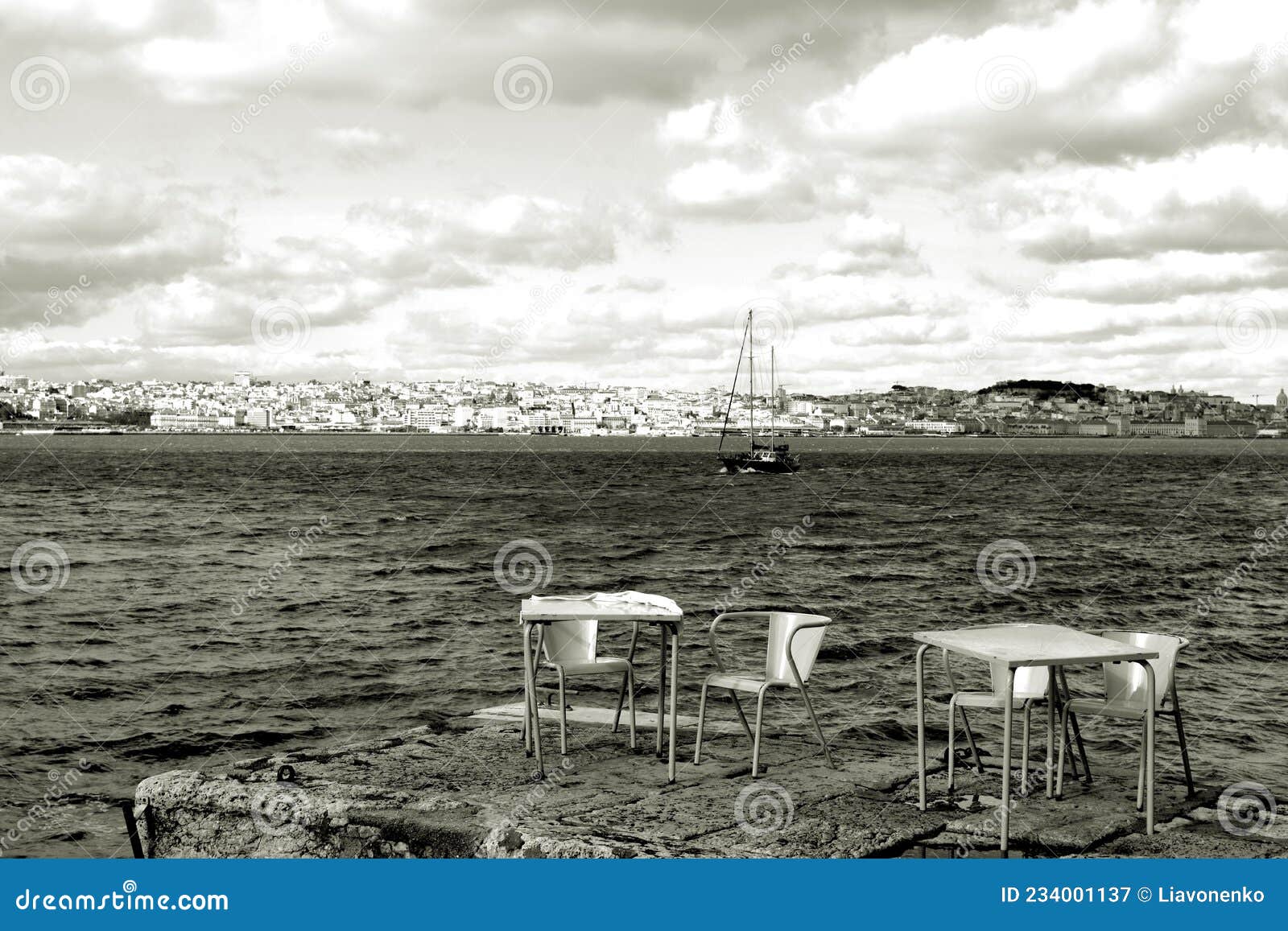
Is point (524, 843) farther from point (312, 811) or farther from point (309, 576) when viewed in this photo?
point (309, 576)

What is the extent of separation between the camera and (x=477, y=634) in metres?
22.4

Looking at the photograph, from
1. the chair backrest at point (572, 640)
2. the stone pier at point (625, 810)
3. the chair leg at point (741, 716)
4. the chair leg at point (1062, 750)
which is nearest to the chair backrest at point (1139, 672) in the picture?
the chair leg at point (1062, 750)

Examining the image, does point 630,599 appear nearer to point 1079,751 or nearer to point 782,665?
point 782,665

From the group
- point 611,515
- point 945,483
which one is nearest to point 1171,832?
point 611,515

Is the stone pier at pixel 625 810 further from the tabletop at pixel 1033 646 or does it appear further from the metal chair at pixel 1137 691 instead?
the tabletop at pixel 1033 646

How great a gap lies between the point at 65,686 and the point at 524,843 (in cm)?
1467

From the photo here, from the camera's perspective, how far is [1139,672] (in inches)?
296

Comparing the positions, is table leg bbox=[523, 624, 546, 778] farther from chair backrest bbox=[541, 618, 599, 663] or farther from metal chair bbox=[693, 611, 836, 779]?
metal chair bbox=[693, 611, 836, 779]

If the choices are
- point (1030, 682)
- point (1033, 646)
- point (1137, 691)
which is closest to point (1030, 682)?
point (1030, 682)

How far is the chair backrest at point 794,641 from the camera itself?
7.60 meters

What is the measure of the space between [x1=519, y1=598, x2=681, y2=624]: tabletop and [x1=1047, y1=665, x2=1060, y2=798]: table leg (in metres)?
2.39

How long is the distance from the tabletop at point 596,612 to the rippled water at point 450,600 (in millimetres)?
5009

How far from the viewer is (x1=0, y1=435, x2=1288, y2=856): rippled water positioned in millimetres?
14898

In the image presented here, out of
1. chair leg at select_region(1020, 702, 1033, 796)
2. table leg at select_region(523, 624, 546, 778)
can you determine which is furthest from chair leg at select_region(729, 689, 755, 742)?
chair leg at select_region(1020, 702, 1033, 796)
